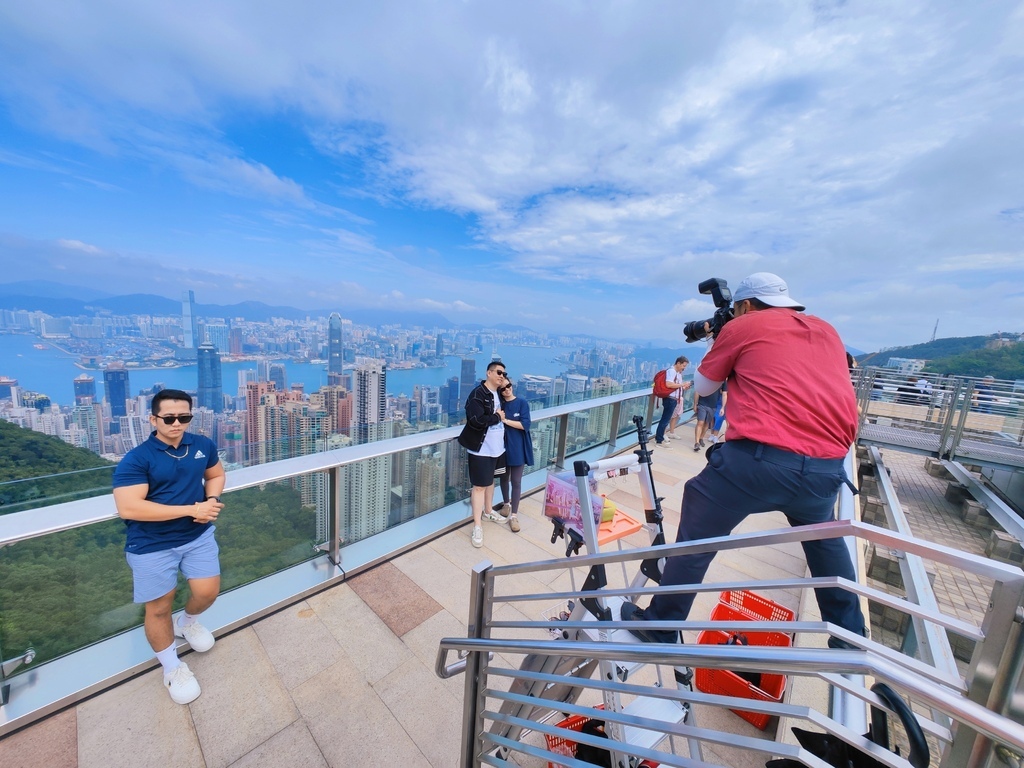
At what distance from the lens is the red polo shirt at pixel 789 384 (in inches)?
66.6

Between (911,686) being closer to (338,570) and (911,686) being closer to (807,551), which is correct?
(807,551)

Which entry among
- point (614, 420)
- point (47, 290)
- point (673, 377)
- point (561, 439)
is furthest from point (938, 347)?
point (47, 290)

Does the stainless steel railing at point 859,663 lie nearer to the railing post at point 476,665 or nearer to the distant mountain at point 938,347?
the railing post at point 476,665

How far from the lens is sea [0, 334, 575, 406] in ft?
14.1

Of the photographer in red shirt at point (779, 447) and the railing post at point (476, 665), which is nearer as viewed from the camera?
the railing post at point (476, 665)

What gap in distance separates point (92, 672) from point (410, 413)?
2.71m

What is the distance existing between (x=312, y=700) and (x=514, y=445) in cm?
247

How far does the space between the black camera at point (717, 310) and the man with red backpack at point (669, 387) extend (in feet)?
15.6

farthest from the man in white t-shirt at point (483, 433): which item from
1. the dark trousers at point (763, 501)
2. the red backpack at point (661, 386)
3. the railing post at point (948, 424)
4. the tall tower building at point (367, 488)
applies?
the railing post at point (948, 424)

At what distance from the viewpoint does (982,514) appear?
10.5 meters

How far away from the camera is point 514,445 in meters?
4.00

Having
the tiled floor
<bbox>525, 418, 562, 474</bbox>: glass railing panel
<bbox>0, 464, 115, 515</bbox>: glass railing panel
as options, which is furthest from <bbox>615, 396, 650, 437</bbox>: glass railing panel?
<bbox>0, 464, 115, 515</bbox>: glass railing panel

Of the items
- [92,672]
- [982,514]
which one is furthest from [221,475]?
[982,514]

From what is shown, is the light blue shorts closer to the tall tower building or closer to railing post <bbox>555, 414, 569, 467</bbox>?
the tall tower building
